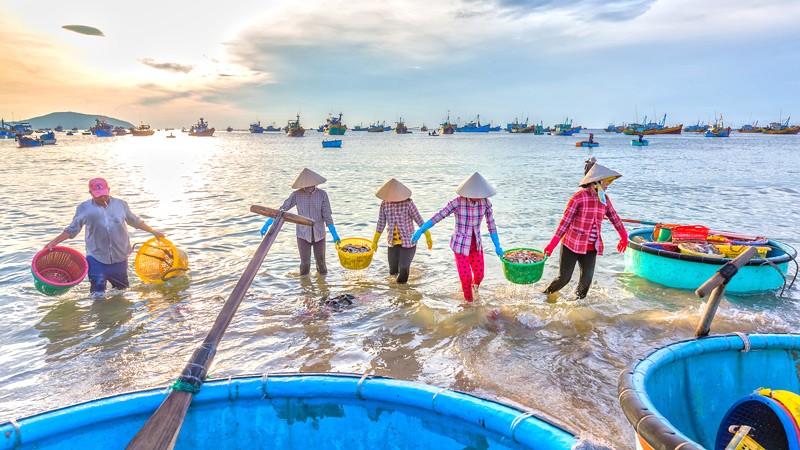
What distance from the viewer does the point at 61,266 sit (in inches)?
307

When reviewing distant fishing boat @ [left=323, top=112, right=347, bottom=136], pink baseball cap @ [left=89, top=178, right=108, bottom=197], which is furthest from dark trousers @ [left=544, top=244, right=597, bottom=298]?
distant fishing boat @ [left=323, top=112, right=347, bottom=136]

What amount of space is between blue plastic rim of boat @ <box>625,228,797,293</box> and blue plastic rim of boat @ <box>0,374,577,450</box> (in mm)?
7271

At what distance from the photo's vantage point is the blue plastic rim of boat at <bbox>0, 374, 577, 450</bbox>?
2713 millimetres

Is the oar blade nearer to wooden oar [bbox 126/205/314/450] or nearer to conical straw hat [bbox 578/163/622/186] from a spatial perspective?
wooden oar [bbox 126/205/314/450]

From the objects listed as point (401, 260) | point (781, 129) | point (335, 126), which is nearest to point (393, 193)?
point (401, 260)

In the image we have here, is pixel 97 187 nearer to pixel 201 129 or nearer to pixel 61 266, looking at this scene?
pixel 61 266

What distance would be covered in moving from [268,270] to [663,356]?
7.96 metres

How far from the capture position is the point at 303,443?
10.2 ft

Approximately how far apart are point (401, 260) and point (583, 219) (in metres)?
3.05

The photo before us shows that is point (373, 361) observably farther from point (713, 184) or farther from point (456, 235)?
point (713, 184)

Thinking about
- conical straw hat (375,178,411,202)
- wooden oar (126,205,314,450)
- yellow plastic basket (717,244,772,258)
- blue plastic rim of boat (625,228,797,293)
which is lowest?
blue plastic rim of boat (625,228,797,293)

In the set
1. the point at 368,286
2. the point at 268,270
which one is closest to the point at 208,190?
the point at 268,270

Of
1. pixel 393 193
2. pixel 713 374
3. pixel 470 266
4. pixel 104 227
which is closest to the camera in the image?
pixel 713 374

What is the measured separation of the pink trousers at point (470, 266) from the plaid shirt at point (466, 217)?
0.15m
